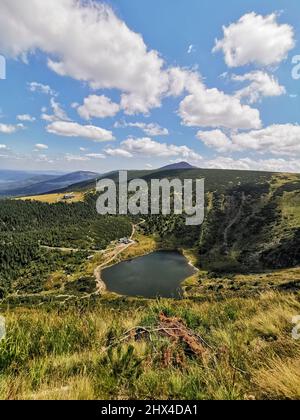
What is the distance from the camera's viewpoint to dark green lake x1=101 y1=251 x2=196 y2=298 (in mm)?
103062

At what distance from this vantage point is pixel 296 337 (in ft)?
17.2

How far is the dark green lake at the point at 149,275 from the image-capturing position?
338 ft

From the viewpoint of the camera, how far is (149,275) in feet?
395

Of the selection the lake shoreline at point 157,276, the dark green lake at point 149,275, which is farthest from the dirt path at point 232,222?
the dark green lake at point 149,275

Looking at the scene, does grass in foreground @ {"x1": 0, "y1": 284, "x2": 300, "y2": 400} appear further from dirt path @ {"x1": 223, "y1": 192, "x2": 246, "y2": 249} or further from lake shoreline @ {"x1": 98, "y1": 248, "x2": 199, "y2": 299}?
dirt path @ {"x1": 223, "y1": 192, "x2": 246, "y2": 249}

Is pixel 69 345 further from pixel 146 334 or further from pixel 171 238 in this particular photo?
pixel 171 238

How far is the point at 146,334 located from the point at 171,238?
166 meters

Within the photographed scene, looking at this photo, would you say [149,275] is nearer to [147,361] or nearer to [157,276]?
[157,276]

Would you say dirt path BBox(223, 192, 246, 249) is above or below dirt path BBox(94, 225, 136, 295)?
above

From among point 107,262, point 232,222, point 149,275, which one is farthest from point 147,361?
point 232,222

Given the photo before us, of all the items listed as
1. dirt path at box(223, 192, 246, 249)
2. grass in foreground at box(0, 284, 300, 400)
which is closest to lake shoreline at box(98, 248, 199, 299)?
dirt path at box(223, 192, 246, 249)

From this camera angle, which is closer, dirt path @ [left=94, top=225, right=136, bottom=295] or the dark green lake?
the dark green lake

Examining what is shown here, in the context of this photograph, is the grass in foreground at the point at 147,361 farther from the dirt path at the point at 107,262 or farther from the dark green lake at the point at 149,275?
the dirt path at the point at 107,262
